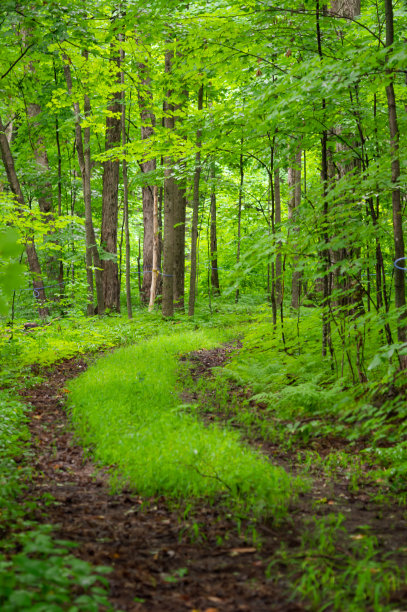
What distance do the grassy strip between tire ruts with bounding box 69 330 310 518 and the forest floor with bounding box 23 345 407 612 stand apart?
6.1 inches

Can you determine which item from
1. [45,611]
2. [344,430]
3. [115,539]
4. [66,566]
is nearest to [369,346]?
[344,430]

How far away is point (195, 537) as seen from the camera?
310 centimetres

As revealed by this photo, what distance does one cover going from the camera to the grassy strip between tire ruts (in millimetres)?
3631

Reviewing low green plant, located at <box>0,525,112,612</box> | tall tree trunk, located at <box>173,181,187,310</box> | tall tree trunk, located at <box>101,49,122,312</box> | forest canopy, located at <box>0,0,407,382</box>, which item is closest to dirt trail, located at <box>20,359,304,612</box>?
low green plant, located at <box>0,525,112,612</box>

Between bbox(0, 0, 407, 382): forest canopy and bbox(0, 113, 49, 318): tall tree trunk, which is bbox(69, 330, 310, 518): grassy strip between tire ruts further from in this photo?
bbox(0, 113, 49, 318): tall tree trunk

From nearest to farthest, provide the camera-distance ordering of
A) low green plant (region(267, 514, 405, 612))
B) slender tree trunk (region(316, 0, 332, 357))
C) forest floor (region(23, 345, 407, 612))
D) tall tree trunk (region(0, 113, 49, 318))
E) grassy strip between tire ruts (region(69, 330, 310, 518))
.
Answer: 1. low green plant (region(267, 514, 405, 612))
2. forest floor (region(23, 345, 407, 612))
3. grassy strip between tire ruts (region(69, 330, 310, 518))
4. slender tree trunk (region(316, 0, 332, 357))
5. tall tree trunk (region(0, 113, 49, 318))

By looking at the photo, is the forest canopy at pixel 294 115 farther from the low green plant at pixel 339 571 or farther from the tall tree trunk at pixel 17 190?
the low green plant at pixel 339 571

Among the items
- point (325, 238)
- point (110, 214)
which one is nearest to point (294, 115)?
point (325, 238)

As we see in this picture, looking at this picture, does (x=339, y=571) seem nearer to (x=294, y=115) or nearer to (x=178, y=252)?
(x=294, y=115)

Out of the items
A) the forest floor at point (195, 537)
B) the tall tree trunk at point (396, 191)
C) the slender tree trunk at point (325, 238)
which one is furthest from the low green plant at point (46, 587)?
the slender tree trunk at point (325, 238)

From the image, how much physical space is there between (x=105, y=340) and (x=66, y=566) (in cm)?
800

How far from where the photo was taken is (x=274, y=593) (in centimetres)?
247

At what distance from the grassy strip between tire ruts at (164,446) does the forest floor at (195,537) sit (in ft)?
0.51

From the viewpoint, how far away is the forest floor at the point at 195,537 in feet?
8.03
